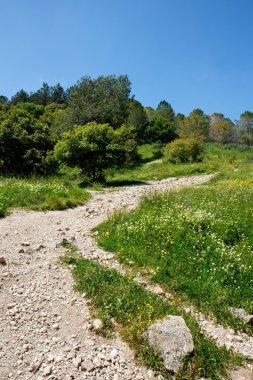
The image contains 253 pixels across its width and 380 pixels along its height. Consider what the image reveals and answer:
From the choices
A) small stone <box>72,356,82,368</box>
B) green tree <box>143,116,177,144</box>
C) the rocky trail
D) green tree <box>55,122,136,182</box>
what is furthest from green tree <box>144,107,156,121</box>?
small stone <box>72,356,82,368</box>

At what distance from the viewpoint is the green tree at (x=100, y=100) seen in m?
40.2

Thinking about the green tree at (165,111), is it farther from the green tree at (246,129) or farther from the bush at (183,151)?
Answer: the bush at (183,151)

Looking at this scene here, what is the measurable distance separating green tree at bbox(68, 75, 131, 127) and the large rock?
120 ft

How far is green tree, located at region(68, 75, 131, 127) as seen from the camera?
40.2 metres

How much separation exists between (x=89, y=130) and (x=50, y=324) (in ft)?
53.1

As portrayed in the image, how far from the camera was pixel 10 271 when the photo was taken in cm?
764

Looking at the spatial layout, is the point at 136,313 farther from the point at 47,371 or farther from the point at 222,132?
the point at 222,132

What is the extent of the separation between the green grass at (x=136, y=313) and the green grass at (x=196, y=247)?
0.78 metres

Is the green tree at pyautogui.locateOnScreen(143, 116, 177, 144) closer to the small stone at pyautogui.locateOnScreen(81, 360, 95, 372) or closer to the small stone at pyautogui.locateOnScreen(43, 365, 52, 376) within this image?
the small stone at pyautogui.locateOnScreen(81, 360, 95, 372)

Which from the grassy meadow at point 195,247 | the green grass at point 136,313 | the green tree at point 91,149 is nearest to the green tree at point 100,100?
the green tree at point 91,149

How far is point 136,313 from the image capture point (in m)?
5.94

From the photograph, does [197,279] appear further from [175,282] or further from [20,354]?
[20,354]

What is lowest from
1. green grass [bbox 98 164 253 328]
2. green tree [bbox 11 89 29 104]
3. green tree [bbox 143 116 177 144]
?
green grass [bbox 98 164 253 328]

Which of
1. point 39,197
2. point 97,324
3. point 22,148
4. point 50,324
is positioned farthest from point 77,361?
point 22,148
